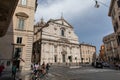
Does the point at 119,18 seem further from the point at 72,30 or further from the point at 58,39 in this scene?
the point at 72,30

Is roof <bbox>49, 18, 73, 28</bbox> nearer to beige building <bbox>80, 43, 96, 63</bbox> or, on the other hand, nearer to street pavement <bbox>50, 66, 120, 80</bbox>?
beige building <bbox>80, 43, 96, 63</bbox>

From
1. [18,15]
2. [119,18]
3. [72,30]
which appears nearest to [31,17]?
[18,15]

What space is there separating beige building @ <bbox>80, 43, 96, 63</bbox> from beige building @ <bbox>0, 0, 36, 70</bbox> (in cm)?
4737

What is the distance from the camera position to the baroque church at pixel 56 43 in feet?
156

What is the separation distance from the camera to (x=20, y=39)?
891 inches

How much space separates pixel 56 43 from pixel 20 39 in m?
29.5

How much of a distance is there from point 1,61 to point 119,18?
24.8m

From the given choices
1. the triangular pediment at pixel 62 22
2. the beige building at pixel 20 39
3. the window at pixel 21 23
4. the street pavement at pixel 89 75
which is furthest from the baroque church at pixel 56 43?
the street pavement at pixel 89 75

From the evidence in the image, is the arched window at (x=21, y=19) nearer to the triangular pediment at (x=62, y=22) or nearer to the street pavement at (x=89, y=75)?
the street pavement at (x=89, y=75)

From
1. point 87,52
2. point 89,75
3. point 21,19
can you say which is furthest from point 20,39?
point 87,52

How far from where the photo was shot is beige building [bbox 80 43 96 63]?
223 feet

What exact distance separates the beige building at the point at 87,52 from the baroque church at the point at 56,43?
10323 millimetres

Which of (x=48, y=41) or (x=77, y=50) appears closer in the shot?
(x=48, y=41)

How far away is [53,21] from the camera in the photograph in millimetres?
54562
